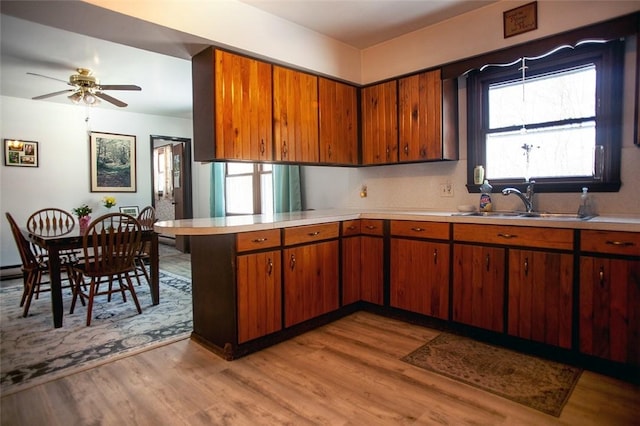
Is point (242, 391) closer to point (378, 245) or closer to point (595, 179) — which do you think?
point (378, 245)

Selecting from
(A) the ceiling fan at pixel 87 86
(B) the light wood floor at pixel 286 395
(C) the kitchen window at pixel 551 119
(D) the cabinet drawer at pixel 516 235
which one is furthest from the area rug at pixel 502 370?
(A) the ceiling fan at pixel 87 86

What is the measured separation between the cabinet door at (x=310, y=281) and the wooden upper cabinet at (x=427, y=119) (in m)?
1.16

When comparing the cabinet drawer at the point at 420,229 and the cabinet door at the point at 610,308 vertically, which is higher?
the cabinet drawer at the point at 420,229

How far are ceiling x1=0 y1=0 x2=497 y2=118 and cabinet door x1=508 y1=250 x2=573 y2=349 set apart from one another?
203 centimetres

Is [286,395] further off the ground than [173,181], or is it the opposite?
[173,181]

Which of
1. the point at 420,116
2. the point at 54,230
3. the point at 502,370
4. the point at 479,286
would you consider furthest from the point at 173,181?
the point at 502,370

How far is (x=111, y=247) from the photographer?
3283 millimetres

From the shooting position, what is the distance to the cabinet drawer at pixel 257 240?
7.99 feet

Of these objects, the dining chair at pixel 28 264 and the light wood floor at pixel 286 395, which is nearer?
the light wood floor at pixel 286 395

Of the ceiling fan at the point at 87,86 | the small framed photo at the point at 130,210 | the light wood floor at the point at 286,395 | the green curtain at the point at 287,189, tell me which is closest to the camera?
the light wood floor at the point at 286,395

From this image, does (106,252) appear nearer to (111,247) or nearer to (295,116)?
(111,247)

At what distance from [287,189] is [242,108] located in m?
1.96

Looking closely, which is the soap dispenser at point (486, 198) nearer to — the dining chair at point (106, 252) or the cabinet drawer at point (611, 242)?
the cabinet drawer at point (611, 242)

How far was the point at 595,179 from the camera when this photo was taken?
2.62 meters
